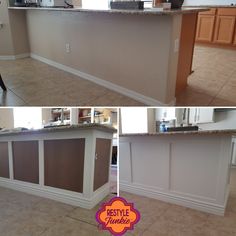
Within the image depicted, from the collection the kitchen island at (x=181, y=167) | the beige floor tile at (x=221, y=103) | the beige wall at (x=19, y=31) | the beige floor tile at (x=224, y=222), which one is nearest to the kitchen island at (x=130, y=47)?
the beige floor tile at (x=221, y=103)

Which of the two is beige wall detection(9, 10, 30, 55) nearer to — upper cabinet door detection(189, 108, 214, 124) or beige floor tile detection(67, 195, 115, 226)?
upper cabinet door detection(189, 108, 214, 124)

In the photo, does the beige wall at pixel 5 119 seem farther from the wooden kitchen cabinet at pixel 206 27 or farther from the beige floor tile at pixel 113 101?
the wooden kitchen cabinet at pixel 206 27

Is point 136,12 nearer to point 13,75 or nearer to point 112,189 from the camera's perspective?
point 112,189

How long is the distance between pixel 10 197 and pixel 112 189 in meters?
1.12

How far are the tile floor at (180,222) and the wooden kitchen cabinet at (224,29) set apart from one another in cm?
394

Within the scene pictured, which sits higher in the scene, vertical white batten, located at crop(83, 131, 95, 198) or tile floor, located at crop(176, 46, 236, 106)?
tile floor, located at crop(176, 46, 236, 106)

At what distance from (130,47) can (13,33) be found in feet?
9.23

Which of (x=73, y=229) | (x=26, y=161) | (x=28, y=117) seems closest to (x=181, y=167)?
(x=73, y=229)

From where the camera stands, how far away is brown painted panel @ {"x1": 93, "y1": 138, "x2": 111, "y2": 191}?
2157 millimetres

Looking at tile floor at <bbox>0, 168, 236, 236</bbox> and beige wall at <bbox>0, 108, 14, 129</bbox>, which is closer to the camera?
tile floor at <bbox>0, 168, 236, 236</bbox>

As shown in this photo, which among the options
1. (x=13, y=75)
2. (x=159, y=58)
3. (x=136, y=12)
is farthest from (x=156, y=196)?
(x=13, y=75)

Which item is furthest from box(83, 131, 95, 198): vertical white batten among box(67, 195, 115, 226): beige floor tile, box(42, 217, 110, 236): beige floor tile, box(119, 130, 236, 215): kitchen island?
box(119, 130, 236, 215): kitchen island

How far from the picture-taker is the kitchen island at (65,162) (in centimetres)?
205

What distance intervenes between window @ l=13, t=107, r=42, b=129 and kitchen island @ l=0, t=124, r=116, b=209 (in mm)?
364
